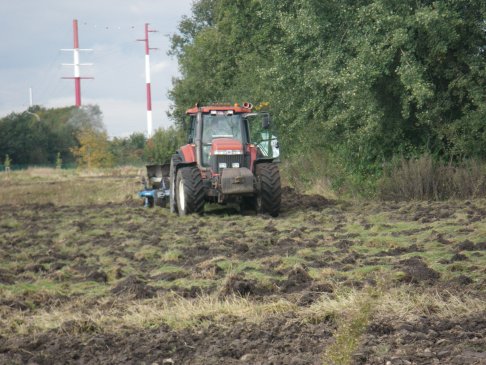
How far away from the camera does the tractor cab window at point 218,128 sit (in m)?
19.0

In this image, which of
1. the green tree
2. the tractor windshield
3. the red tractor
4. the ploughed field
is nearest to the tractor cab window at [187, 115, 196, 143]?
the red tractor

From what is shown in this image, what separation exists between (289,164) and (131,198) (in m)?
5.16

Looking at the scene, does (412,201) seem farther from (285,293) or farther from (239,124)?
(285,293)

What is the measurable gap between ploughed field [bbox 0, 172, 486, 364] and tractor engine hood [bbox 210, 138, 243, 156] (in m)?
2.31

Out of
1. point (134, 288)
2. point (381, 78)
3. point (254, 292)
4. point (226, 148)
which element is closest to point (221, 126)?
point (226, 148)

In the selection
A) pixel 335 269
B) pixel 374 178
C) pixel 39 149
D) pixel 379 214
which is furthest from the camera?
pixel 39 149

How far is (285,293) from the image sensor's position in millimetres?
8688

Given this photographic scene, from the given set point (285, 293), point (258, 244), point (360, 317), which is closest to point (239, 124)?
point (258, 244)

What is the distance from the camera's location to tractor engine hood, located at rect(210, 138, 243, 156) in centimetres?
1845

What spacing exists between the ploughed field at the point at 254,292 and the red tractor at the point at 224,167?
1632 mm

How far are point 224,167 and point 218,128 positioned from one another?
111 centimetres

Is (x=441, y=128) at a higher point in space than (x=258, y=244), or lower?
higher

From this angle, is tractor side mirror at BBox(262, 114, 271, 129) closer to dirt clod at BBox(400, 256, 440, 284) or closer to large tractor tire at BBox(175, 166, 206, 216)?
large tractor tire at BBox(175, 166, 206, 216)

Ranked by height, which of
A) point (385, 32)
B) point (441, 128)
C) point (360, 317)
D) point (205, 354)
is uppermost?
point (385, 32)
